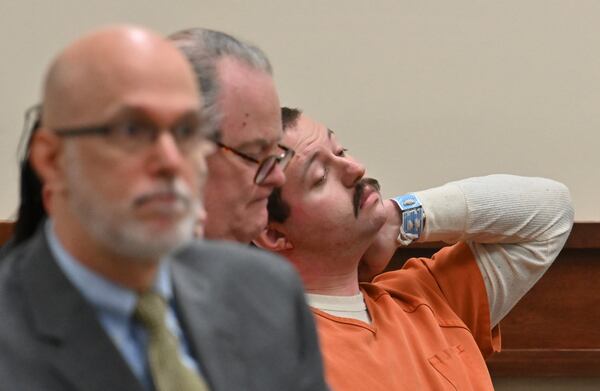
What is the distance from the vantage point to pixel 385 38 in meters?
2.76

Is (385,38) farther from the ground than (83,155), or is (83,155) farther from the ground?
(83,155)

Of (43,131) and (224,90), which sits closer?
(43,131)

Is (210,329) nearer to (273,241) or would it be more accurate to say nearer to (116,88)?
(116,88)

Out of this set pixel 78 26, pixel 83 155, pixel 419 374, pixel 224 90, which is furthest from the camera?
pixel 78 26

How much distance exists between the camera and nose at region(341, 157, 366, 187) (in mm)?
2148

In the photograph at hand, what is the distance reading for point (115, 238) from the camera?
0.98 meters

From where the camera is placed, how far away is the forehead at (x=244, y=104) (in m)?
1.63

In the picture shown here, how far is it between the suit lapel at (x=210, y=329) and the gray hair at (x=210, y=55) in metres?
0.47

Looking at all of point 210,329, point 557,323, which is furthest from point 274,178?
point 557,323

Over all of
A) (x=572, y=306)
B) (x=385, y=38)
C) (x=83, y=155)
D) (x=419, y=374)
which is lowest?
(x=572, y=306)

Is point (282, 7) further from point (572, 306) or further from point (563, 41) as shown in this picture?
point (572, 306)

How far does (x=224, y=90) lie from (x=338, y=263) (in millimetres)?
635

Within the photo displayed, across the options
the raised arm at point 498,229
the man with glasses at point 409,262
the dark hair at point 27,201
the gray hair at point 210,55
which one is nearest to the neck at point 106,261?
the dark hair at point 27,201

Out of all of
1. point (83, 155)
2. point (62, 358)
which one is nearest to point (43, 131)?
point (83, 155)
